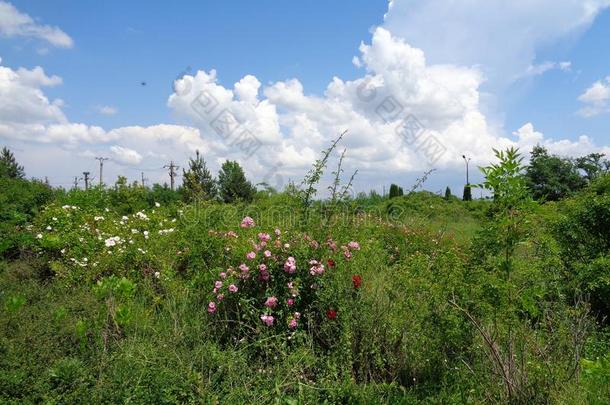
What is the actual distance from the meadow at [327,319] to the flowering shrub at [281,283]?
2 centimetres

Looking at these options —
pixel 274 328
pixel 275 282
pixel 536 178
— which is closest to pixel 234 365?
pixel 274 328

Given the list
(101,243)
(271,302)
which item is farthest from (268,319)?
(101,243)

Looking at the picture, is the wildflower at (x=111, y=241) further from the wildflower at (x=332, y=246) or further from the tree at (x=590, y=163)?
the tree at (x=590, y=163)

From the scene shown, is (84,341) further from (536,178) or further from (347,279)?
(536,178)

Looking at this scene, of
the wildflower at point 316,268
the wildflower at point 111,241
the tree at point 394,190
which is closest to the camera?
the wildflower at point 316,268

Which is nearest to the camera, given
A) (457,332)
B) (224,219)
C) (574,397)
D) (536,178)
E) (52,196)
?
(574,397)

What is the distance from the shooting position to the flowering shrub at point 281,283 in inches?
172

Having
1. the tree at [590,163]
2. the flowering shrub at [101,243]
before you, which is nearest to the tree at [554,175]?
the tree at [590,163]

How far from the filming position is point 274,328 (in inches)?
171

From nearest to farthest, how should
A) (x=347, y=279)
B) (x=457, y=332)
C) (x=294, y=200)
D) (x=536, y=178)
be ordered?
(x=457, y=332) < (x=347, y=279) < (x=294, y=200) < (x=536, y=178)

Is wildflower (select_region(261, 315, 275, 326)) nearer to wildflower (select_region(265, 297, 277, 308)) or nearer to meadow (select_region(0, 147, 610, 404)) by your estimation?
meadow (select_region(0, 147, 610, 404))

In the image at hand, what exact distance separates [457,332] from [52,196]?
10037mm

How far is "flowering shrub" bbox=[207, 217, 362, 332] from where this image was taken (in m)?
4.36

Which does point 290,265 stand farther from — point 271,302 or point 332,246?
point 332,246
